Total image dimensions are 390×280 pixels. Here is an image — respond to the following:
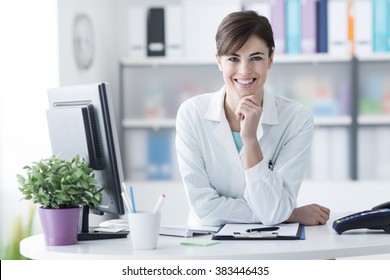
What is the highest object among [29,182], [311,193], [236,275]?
[29,182]

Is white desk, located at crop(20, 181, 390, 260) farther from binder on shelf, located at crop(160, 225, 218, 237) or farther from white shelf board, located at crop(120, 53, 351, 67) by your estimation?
white shelf board, located at crop(120, 53, 351, 67)

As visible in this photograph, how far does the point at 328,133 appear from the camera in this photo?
4055 millimetres

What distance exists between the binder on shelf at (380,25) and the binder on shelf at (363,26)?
3 cm

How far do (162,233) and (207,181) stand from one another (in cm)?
35

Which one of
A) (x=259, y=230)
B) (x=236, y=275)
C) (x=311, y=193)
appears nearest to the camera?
(x=236, y=275)

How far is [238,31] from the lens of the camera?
2020 millimetres

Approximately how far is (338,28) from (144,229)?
268 cm

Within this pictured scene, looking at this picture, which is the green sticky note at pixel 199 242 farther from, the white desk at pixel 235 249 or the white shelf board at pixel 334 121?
the white shelf board at pixel 334 121

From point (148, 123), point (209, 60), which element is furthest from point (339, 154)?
point (148, 123)

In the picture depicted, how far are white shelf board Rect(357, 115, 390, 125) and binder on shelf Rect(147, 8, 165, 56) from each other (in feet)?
4.20

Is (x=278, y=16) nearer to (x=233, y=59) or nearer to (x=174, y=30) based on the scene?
(x=174, y=30)

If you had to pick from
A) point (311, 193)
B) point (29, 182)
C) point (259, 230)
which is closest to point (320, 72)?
point (311, 193)

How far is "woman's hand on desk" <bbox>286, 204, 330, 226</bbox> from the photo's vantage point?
6.29ft

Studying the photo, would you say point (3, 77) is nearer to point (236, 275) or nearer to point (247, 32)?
point (247, 32)
